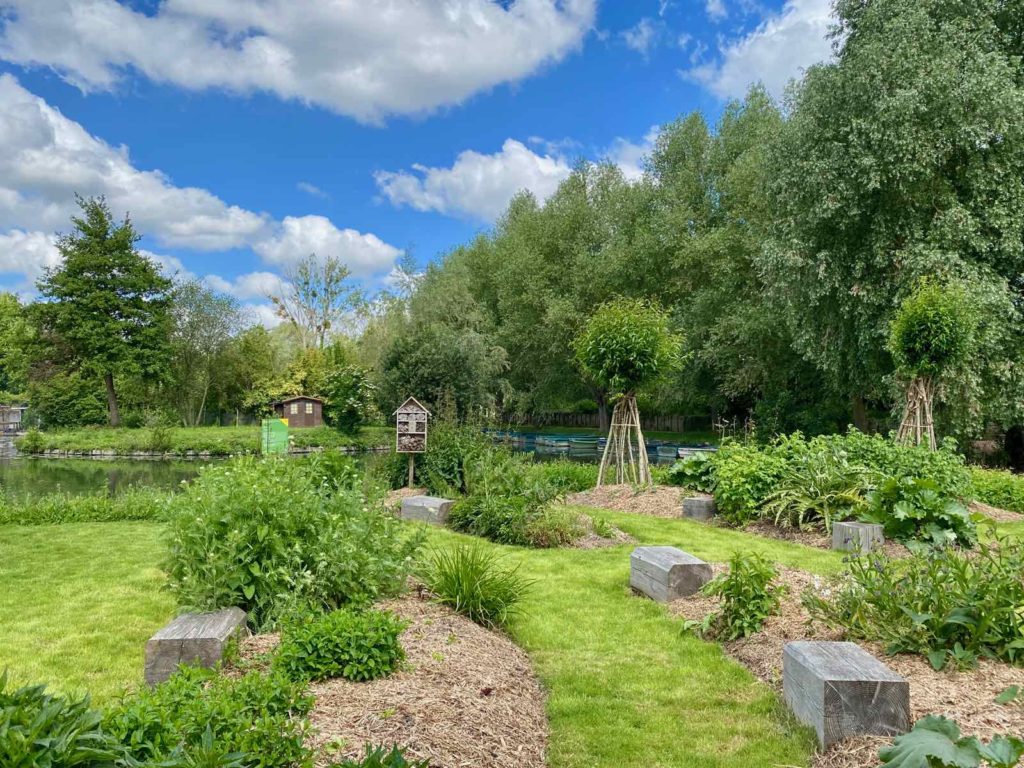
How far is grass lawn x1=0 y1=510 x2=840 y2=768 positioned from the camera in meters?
3.25

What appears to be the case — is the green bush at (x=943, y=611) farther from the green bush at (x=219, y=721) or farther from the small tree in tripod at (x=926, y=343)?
the small tree in tripod at (x=926, y=343)

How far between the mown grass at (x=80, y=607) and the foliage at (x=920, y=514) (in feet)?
21.4

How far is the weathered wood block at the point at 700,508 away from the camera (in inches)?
365

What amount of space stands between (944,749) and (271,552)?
11.3ft

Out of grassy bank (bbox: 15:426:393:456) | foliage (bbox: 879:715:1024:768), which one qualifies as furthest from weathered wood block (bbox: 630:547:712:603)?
grassy bank (bbox: 15:426:393:456)

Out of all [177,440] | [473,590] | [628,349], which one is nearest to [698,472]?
[628,349]

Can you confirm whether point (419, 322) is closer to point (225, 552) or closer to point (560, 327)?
point (560, 327)

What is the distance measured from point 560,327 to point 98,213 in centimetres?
2308

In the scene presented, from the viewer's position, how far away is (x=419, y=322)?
2892cm

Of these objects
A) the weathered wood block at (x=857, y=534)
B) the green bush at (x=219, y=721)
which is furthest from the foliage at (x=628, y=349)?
the green bush at (x=219, y=721)

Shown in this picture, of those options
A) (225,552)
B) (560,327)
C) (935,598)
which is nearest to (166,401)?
(560,327)

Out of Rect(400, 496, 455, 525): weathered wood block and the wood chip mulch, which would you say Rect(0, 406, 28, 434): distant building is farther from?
the wood chip mulch

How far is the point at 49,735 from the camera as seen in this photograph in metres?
1.87

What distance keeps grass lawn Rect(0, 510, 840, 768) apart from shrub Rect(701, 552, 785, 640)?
22cm
